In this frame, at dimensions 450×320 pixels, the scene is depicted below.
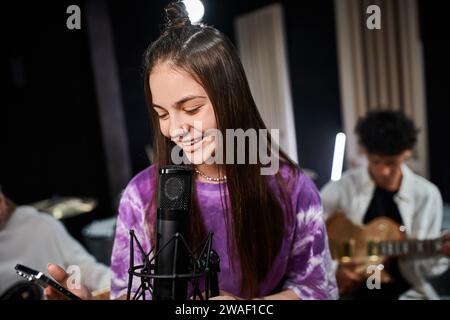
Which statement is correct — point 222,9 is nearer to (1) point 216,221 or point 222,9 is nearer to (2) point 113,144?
(1) point 216,221

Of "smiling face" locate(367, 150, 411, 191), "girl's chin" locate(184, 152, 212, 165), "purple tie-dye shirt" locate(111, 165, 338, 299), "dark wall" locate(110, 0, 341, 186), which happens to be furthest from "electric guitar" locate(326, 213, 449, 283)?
"girl's chin" locate(184, 152, 212, 165)

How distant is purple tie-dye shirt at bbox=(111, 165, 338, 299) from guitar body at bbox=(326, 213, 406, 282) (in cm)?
56

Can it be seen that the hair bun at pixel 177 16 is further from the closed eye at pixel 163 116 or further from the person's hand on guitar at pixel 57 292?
the person's hand on guitar at pixel 57 292

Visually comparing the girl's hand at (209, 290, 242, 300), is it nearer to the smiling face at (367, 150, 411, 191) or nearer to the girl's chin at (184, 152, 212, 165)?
the girl's chin at (184, 152, 212, 165)

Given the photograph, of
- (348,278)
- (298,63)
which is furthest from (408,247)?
(298,63)

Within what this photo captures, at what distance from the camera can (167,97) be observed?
85cm

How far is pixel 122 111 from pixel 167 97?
0.66 meters

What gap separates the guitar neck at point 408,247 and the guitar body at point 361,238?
0.01 metres

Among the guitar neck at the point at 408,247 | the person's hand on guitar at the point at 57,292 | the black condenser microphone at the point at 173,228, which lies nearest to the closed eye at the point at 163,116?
the black condenser microphone at the point at 173,228

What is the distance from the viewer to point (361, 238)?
1617mm

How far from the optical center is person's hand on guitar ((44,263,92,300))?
88cm

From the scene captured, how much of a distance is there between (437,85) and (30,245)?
1633 millimetres

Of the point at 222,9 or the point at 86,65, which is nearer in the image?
the point at 222,9
